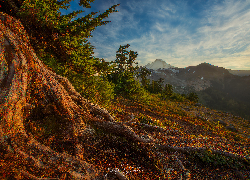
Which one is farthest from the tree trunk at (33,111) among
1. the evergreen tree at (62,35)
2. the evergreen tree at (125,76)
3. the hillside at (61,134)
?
the evergreen tree at (125,76)

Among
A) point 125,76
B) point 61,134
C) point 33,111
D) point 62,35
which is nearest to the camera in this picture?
point 61,134

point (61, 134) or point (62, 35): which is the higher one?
point (62, 35)

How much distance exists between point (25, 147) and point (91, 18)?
7497 mm

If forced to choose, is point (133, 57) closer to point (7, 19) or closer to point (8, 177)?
point (7, 19)

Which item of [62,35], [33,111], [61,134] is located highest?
[62,35]

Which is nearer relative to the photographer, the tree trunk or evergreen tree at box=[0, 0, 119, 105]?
the tree trunk

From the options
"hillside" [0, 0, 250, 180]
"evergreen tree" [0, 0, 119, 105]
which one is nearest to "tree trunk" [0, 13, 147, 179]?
"hillside" [0, 0, 250, 180]

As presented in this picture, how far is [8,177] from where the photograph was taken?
2502 millimetres

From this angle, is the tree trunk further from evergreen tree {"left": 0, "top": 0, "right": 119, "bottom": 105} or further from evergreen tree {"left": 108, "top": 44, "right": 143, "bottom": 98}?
evergreen tree {"left": 108, "top": 44, "right": 143, "bottom": 98}

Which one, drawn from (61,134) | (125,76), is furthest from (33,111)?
(125,76)

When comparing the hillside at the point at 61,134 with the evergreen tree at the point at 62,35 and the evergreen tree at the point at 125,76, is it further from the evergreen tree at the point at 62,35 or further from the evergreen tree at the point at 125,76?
the evergreen tree at the point at 125,76

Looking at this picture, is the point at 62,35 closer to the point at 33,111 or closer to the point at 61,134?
the point at 33,111

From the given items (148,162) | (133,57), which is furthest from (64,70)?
(133,57)

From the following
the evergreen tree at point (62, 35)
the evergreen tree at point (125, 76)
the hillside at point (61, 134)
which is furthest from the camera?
the evergreen tree at point (125, 76)
